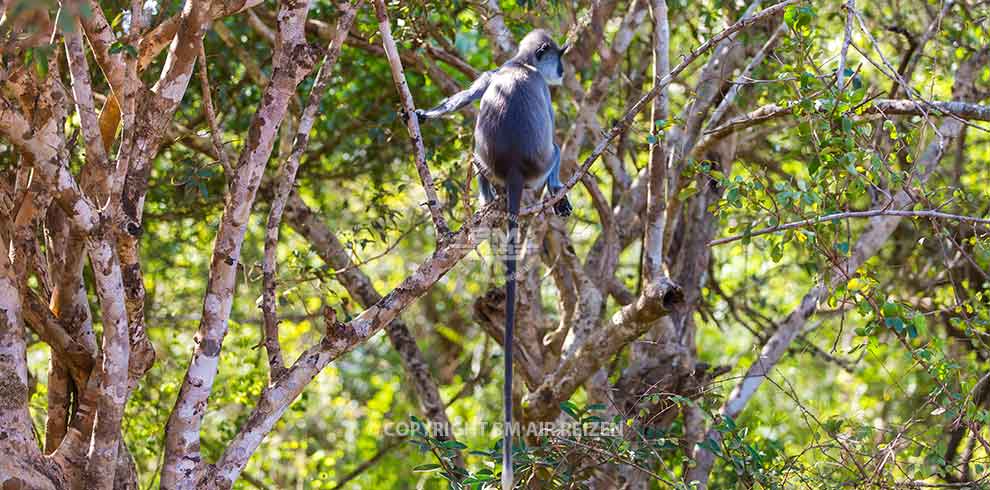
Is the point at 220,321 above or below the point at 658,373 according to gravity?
below

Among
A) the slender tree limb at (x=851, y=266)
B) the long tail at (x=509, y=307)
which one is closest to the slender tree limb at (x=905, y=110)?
the long tail at (x=509, y=307)

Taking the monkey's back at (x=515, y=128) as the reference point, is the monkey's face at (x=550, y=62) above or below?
above

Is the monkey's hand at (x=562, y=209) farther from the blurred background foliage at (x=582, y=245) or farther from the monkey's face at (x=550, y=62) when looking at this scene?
the monkey's face at (x=550, y=62)

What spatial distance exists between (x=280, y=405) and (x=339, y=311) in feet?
12.6

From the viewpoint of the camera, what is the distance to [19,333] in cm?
340

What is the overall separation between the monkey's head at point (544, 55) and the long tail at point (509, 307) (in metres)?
0.78

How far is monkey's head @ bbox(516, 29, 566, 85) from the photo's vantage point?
518cm

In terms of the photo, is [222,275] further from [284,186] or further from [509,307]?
[509,307]

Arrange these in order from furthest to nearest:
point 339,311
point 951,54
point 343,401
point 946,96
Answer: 1. point 343,401
2. point 339,311
3. point 946,96
4. point 951,54

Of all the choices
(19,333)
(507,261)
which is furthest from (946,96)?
(19,333)

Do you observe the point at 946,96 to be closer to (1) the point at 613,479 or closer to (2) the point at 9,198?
(1) the point at 613,479

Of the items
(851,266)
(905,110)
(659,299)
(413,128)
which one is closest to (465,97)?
(413,128)

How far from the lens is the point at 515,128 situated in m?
4.77

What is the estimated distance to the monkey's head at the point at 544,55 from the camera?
17.0 ft
